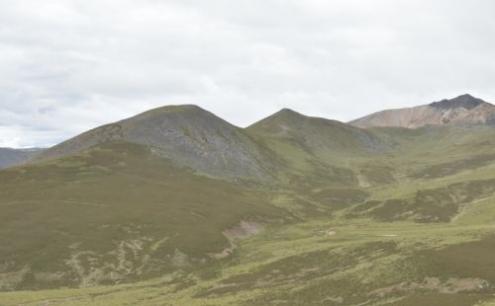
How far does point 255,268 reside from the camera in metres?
96.9

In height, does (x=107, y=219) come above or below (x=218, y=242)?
Answer: above

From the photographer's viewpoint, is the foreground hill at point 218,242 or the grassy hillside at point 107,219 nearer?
the foreground hill at point 218,242

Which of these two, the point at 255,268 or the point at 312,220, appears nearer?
the point at 255,268

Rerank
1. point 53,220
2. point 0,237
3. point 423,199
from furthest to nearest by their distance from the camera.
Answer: point 423,199 < point 53,220 < point 0,237

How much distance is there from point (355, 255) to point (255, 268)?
1699 centimetres

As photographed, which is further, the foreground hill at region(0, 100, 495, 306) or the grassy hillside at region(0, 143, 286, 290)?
the grassy hillside at region(0, 143, 286, 290)

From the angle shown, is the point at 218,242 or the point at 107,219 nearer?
the point at 218,242

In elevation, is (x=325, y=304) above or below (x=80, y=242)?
below

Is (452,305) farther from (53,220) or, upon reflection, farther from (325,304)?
(53,220)

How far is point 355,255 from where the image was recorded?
300 feet

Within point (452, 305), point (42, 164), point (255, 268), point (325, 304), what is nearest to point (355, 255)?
point (255, 268)

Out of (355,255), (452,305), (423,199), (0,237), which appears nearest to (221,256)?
(355,255)

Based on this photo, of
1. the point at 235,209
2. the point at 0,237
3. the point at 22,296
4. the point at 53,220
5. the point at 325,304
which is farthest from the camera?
the point at 235,209

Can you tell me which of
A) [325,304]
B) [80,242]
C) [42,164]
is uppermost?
[42,164]
